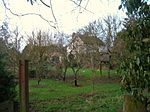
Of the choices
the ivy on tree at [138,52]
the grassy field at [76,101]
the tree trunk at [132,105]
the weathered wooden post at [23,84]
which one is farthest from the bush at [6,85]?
the weathered wooden post at [23,84]

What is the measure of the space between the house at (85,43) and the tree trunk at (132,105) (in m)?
25.5

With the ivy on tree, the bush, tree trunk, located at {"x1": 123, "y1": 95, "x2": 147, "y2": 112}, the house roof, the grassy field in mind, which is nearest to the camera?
tree trunk, located at {"x1": 123, "y1": 95, "x2": 147, "y2": 112}

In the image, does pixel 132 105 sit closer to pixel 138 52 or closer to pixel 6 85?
pixel 138 52

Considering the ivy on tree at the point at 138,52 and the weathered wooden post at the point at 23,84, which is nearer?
the weathered wooden post at the point at 23,84

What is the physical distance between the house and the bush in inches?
828

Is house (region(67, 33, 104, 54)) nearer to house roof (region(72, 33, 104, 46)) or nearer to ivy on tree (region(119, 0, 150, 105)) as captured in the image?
house roof (region(72, 33, 104, 46))

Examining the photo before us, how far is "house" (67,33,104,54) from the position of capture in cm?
3061

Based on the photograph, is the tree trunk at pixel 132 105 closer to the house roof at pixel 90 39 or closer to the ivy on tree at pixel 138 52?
the ivy on tree at pixel 138 52

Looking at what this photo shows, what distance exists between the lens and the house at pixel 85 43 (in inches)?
1205

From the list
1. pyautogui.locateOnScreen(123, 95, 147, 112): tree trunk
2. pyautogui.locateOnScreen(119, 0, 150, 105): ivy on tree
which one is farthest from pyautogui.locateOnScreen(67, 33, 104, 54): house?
pyautogui.locateOnScreen(123, 95, 147, 112): tree trunk

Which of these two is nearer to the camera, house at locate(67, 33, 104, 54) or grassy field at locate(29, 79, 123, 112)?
grassy field at locate(29, 79, 123, 112)

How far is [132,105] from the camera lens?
15.5ft

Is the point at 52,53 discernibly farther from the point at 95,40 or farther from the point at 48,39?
the point at 95,40

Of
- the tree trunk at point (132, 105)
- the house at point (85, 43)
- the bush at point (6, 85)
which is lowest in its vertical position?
the tree trunk at point (132, 105)
